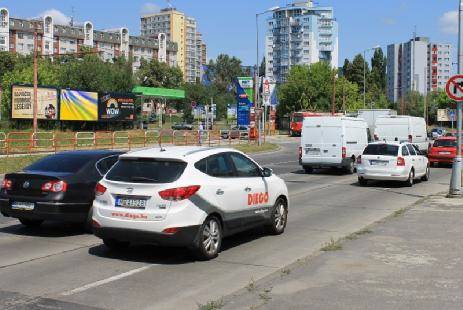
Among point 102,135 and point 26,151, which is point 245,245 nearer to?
point 26,151

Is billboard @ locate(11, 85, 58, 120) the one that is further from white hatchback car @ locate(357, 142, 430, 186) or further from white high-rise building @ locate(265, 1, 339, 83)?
white high-rise building @ locate(265, 1, 339, 83)

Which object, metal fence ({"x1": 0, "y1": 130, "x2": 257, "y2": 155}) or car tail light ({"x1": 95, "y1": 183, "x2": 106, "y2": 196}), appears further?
metal fence ({"x1": 0, "y1": 130, "x2": 257, "y2": 155})

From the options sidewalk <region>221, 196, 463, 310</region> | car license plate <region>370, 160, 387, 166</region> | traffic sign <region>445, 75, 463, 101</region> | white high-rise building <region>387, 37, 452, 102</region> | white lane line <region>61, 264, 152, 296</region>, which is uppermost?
white high-rise building <region>387, 37, 452, 102</region>

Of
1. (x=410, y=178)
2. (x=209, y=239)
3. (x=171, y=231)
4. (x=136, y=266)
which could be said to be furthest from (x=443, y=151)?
(x=136, y=266)

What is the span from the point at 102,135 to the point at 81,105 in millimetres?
18952

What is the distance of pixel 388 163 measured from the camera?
19.9 meters

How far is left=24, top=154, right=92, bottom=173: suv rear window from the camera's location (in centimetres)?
1082

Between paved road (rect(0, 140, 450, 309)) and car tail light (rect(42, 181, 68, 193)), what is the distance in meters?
0.83

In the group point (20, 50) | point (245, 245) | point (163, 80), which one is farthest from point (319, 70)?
point (245, 245)

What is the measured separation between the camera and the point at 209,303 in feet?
20.5

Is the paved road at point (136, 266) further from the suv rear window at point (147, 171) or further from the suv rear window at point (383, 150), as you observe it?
the suv rear window at point (383, 150)

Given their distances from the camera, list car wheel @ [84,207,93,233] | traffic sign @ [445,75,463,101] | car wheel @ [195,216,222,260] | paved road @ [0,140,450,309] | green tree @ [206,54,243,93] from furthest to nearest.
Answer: green tree @ [206,54,243,93] → traffic sign @ [445,75,463,101] → car wheel @ [84,207,93,233] → car wheel @ [195,216,222,260] → paved road @ [0,140,450,309]

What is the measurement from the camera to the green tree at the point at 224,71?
178m

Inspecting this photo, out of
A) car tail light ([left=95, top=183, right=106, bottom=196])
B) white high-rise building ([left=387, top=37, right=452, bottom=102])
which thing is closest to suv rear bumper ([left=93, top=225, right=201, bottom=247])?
car tail light ([left=95, top=183, right=106, bottom=196])
